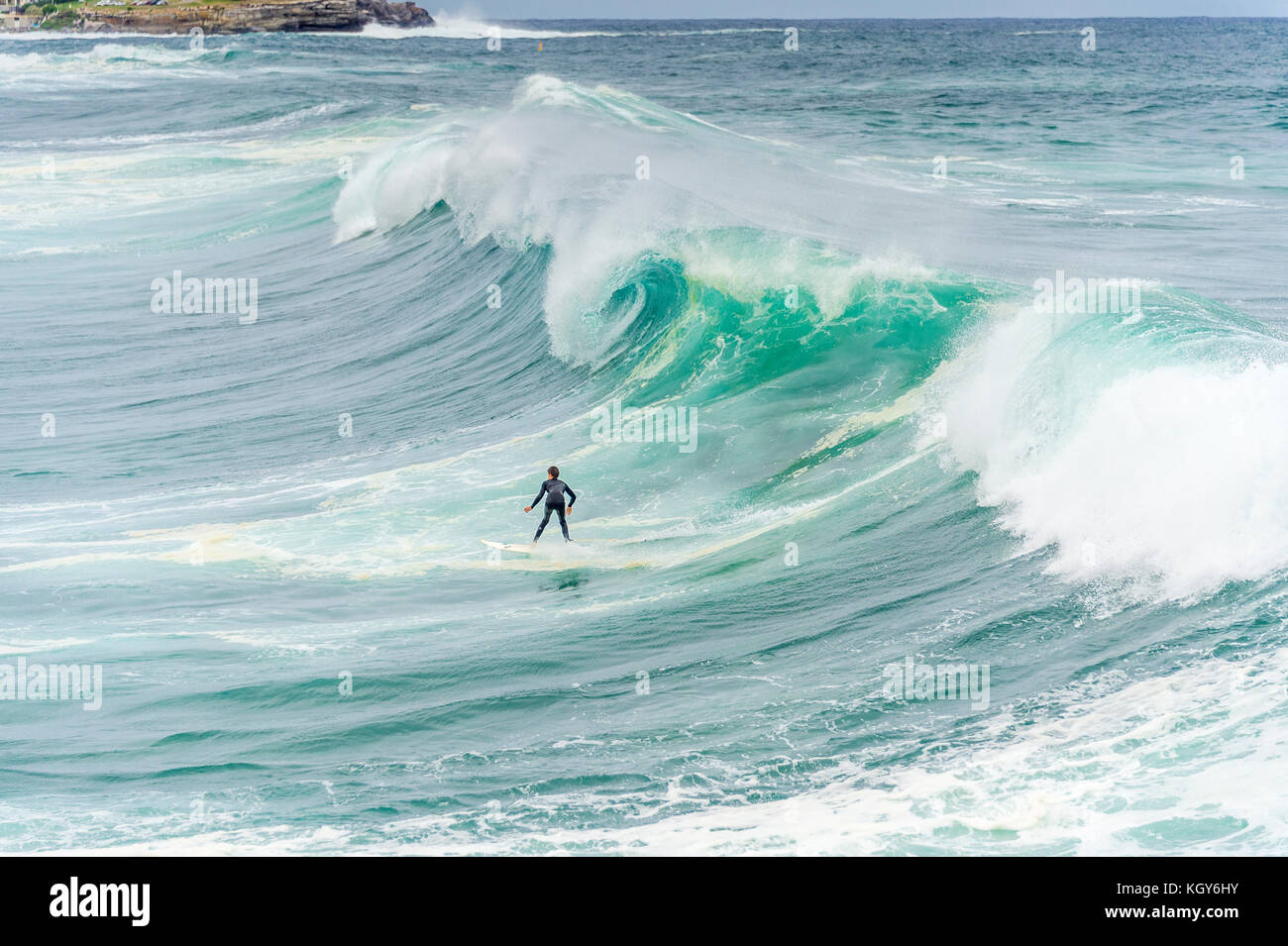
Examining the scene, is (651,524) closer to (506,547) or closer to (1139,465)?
(506,547)

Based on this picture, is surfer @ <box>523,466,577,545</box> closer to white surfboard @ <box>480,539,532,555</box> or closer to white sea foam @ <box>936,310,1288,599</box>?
white surfboard @ <box>480,539,532,555</box>

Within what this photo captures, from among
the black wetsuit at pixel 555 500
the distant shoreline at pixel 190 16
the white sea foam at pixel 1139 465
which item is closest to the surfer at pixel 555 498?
the black wetsuit at pixel 555 500

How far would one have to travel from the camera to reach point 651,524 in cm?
1030

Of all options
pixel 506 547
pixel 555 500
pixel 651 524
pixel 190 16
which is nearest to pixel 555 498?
pixel 555 500

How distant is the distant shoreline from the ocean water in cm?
8025

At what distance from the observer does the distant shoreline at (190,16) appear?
94188 mm

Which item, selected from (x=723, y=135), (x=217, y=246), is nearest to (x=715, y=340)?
(x=217, y=246)

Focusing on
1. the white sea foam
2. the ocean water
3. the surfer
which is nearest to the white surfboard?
the surfer

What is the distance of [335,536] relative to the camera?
1033 cm

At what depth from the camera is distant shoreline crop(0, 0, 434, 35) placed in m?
94.2

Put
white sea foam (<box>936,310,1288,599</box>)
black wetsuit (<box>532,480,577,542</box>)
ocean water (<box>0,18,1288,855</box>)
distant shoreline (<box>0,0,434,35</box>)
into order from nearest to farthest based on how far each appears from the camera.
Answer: ocean water (<box>0,18,1288,855</box>) → white sea foam (<box>936,310,1288,599</box>) → black wetsuit (<box>532,480,577,542</box>) → distant shoreline (<box>0,0,434,35</box>)

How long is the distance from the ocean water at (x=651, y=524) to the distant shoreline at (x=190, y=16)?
263 ft

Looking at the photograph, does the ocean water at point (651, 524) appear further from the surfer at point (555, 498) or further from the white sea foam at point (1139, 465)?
the surfer at point (555, 498)
